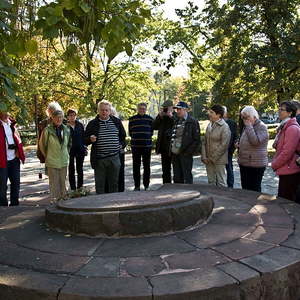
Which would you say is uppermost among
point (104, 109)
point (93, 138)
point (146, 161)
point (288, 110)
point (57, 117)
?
point (104, 109)

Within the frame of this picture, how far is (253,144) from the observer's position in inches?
227

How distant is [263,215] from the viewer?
4375mm

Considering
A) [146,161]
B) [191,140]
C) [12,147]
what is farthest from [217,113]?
[12,147]

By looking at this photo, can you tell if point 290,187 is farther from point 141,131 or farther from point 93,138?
point 141,131

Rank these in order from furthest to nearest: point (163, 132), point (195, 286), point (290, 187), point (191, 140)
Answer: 1. point (163, 132)
2. point (191, 140)
3. point (290, 187)
4. point (195, 286)

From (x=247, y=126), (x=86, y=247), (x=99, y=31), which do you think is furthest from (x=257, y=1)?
(x=86, y=247)

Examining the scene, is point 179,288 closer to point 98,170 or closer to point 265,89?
point 98,170

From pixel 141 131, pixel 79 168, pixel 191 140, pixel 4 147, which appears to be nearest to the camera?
pixel 4 147

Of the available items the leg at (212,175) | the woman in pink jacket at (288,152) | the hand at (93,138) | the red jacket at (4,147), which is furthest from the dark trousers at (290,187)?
the red jacket at (4,147)

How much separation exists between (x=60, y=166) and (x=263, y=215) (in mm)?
3454

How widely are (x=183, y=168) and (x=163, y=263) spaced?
12.2 feet

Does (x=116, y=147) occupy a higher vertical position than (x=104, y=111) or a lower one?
lower

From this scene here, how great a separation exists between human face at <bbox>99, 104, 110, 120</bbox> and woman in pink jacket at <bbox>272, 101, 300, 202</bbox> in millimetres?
2834

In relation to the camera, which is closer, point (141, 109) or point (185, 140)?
point (185, 140)
